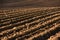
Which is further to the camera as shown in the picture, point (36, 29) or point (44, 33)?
point (36, 29)

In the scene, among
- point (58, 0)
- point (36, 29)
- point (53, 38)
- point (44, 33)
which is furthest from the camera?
point (58, 0)

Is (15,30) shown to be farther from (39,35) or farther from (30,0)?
(30,0)

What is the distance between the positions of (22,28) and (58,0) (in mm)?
18585

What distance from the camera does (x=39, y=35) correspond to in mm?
6590

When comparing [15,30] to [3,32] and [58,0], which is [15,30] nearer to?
[3,32]

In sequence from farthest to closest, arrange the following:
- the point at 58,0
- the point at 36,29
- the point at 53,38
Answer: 1. the point at 58,0
2. the point at 36,29
3. the point at 53,38

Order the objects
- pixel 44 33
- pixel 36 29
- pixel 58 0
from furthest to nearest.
Answer: pixel 58 0 < pixel 36 29 < pixel 44 33

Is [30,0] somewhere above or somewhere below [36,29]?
below

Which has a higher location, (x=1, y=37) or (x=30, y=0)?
(x=1, y=37)

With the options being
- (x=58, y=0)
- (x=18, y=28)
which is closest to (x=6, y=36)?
(x=18, y=28)

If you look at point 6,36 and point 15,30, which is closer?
point 6,36

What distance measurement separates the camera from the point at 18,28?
24.8ft

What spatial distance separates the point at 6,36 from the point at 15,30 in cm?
80

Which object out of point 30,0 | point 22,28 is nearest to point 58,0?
point 30,0
